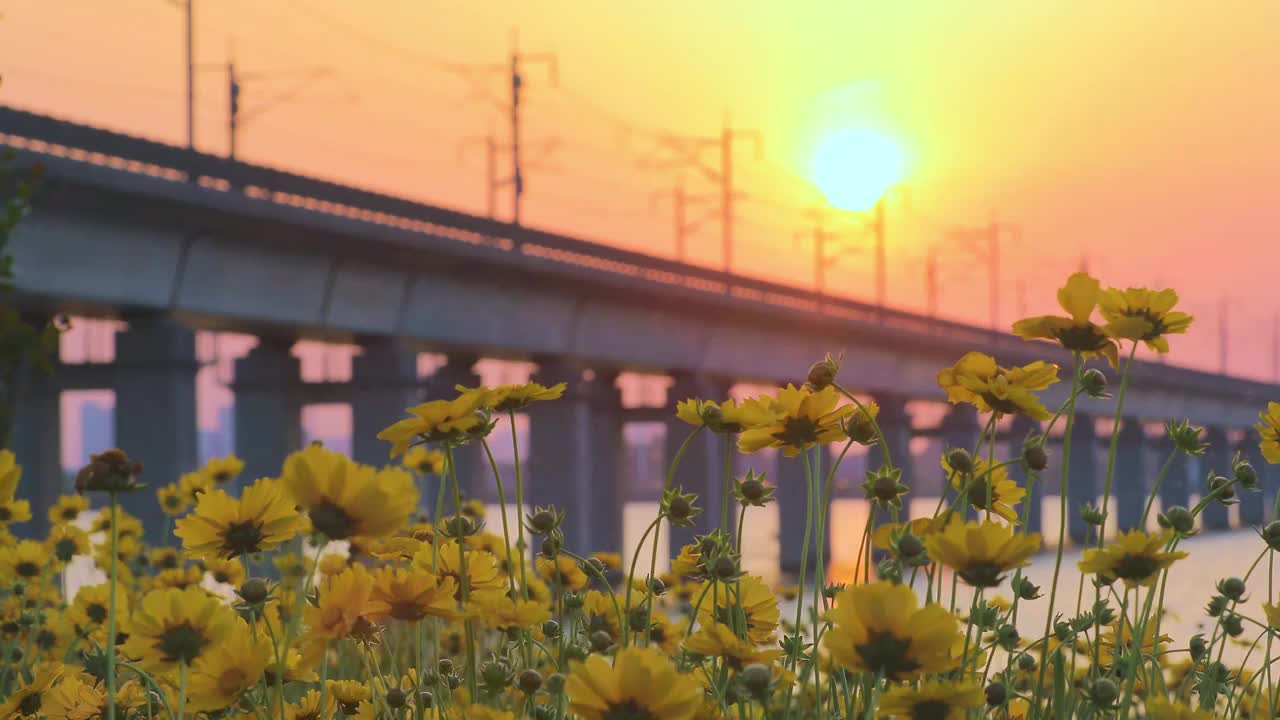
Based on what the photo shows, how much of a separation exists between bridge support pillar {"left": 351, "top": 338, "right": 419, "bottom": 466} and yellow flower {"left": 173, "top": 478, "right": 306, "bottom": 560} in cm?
2255

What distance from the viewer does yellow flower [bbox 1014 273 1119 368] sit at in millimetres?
2289

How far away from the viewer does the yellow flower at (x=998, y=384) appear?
2.27 meters

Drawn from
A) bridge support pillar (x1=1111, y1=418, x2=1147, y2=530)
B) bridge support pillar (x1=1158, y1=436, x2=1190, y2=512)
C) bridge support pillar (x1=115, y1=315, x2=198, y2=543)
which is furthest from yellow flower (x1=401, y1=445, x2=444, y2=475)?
bridge support pillar (x1=1111, y1=418, x2=1147, y2=530)

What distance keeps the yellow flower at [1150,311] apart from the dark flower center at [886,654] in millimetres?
974

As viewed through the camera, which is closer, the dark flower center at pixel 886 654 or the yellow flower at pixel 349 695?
the dark flower center at pixel 886 654

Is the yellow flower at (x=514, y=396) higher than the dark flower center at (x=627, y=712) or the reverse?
higher

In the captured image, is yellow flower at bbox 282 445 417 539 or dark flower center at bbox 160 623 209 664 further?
dark flower center at bbox 160 623 209 664

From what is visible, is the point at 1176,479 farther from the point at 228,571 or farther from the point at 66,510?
the point at 228,571

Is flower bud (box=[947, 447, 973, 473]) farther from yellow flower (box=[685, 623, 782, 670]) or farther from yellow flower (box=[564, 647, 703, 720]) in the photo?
yellow flower (box=[564, 647, 703, 720])

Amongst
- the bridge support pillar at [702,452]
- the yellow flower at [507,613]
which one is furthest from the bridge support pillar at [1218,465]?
the yellow flower at [507,613]

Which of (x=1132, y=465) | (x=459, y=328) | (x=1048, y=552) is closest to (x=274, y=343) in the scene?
(x=459, y=328)

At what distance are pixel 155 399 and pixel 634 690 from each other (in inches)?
773

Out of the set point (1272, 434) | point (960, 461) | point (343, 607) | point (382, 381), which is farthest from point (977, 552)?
point (382, 381)

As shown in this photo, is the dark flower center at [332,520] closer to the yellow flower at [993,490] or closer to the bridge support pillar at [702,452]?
the yellow flower at [993,490]
